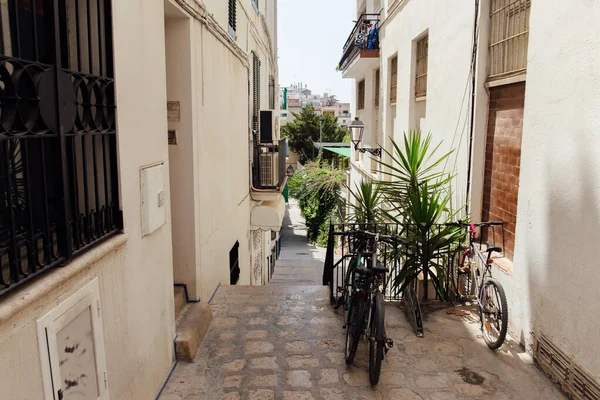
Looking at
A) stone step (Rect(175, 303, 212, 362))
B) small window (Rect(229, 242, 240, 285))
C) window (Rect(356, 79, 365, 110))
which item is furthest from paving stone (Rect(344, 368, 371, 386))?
window (Rect(356, 79, 365, 110))

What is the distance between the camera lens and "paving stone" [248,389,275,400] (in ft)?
13.9

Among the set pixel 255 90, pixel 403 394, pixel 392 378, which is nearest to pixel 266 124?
pixel 255 90

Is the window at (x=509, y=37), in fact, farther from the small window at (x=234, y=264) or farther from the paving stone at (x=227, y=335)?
the small window at (x=234, y=264)

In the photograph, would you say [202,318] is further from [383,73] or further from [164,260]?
[383,73]

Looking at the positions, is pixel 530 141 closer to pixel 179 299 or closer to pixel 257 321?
pixel 257 321

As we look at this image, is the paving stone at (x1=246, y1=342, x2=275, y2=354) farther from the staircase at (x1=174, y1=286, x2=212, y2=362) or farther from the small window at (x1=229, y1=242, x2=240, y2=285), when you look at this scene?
the small window at (x1=229, y1=242, x2=240, y2=285)

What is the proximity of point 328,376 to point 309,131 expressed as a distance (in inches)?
1786

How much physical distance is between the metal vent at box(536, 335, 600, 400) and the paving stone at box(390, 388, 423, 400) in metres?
1.15

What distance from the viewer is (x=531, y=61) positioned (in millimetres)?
4887

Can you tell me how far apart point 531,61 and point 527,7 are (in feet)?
2.87

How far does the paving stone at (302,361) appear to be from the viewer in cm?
479

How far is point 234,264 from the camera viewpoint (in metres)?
9.19

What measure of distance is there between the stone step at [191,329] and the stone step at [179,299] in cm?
7

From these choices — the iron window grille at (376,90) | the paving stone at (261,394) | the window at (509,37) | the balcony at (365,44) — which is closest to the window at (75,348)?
the paving stone at (261,394)
